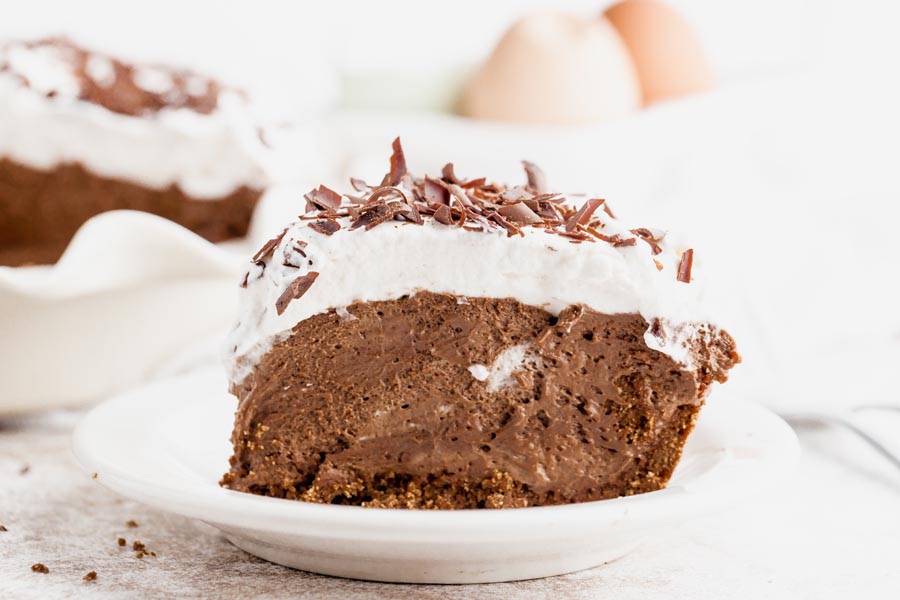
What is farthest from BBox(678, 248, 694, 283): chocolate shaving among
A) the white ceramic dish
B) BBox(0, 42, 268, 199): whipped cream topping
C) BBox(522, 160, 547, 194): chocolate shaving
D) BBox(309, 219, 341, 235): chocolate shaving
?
BBox(0, 42, 268, 199): whipped cream topping

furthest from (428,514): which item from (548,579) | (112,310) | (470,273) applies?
(112,310)

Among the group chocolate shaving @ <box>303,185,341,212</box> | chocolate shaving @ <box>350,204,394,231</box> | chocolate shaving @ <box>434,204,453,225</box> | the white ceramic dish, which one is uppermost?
chocolate shaving @ <box>434,204,453,225</box>

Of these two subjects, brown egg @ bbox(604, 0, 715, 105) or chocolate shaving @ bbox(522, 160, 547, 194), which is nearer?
chocolate shaving @ bbox(522, 160, 547, 194)

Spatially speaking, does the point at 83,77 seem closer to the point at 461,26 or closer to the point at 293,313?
the point at 293,313

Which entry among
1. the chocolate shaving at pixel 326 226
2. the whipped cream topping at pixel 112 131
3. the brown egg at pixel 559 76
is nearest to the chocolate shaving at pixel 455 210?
the chocolate shaving at pixel 326 226

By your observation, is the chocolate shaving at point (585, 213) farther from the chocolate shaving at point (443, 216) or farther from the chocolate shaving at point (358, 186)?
the chocolate shaving at point (358, 186)

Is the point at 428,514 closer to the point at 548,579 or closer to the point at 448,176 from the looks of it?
the point at 548,579

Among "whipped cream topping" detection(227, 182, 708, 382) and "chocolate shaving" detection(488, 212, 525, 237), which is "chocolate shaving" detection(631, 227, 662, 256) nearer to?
"whipped cream topping" detection(227, 182, 708, 382)
